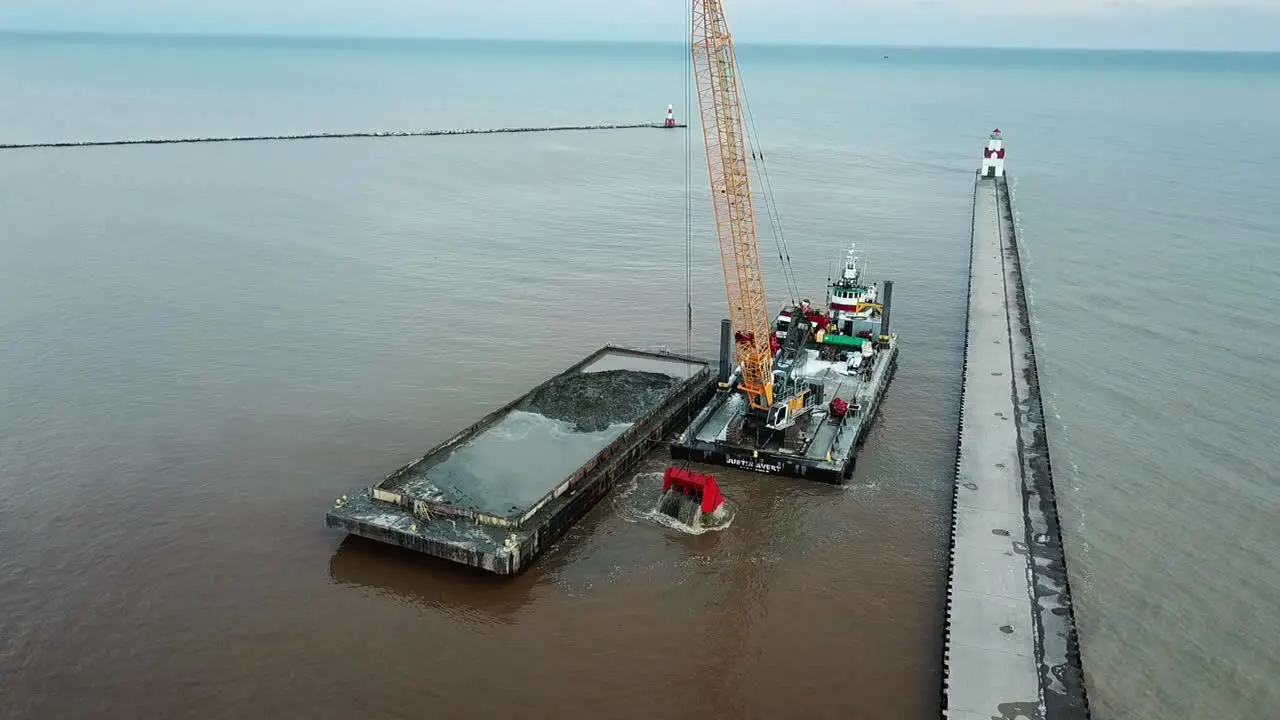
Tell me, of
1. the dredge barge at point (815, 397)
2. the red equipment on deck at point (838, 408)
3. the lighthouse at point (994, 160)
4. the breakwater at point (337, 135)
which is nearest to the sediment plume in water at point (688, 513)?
the dredge barge at point (815, 397)

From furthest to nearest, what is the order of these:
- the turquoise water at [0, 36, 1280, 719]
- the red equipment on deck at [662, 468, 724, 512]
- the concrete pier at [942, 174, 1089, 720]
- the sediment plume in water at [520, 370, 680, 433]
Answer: the sediment plume in water at [520, 370, 680, 433] → the red equipment on deck at [662, 468, 724, 512] → the turquoise water at [0, 36, 1280, 719] → the concrete pier at [942, 174, 1089, 720]

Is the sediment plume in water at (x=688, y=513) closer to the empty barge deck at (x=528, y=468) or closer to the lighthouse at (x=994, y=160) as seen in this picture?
the empty barge deck at (x=528, y=468)

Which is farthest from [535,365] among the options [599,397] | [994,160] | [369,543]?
[994,160]

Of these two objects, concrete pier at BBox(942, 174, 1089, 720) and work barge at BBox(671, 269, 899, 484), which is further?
work barge at BBox(671, 269, 899, 484)

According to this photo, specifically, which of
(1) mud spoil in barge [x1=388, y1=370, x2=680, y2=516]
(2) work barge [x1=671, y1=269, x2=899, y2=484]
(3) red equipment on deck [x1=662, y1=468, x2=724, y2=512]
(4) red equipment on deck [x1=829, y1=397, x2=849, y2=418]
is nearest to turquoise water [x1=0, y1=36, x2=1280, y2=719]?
(3) red equipment on deck [x1=662, y1=468, x2=724, y2=512]

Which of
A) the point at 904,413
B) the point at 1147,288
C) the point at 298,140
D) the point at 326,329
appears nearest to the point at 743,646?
the point at 904,413

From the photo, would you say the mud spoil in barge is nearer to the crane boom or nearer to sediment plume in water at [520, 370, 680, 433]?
sediment plume in water at [520, 370, 680, 433]
